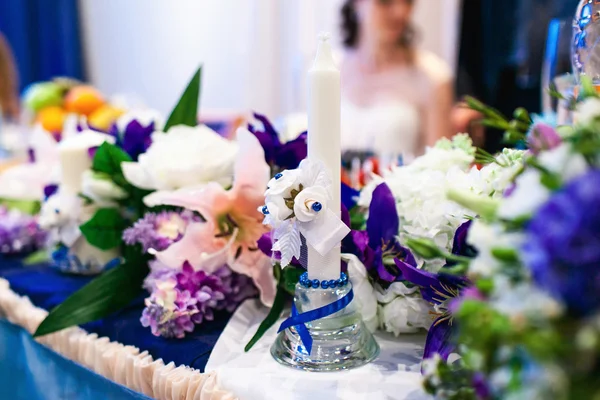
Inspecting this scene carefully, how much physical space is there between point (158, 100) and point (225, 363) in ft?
10.2

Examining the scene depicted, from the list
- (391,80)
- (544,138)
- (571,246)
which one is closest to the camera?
(571,246)

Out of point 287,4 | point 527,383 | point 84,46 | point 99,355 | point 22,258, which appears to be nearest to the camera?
point 527,383

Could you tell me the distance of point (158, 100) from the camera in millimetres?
3451

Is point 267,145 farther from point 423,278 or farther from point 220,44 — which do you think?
point 220,44

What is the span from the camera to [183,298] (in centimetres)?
60

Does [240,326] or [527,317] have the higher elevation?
[527,317]

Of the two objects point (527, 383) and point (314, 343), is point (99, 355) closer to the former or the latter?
point (314, 343)

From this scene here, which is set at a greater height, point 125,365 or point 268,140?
point 268,140

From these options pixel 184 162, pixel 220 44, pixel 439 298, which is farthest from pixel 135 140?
pixel 220 44

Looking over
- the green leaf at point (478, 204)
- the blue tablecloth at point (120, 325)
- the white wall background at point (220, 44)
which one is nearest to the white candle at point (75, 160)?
the blue tablecloth at point (120, 325)

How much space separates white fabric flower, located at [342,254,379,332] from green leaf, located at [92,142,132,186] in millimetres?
350

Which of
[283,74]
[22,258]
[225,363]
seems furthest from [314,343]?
[283,74]

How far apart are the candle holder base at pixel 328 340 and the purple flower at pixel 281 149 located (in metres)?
0.17

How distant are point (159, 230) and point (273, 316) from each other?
18cm
